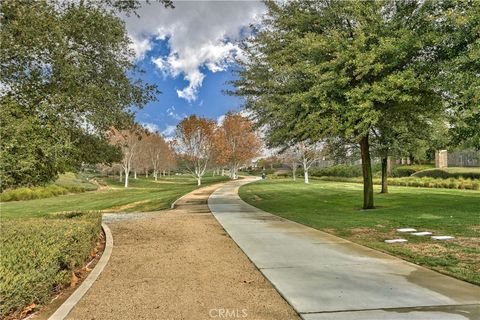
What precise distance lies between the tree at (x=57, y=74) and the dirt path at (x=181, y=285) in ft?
9.07

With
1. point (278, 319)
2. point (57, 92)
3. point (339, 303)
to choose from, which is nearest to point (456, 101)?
point (339, 303)

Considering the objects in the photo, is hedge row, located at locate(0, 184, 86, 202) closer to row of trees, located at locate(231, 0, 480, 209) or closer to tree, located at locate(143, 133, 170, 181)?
tree, located at locate(143, 133, 170, 181)

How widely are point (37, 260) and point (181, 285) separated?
202 cm

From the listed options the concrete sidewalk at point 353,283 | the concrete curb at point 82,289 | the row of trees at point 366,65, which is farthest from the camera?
the row of trees at point 366,65

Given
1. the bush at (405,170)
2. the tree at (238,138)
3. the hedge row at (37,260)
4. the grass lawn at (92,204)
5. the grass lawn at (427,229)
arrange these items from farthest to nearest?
the tree at (238,138), the bush at (405,170), the grass lawn at (92,204), the grass lawn at (427,229), the hedge row at (37,260)

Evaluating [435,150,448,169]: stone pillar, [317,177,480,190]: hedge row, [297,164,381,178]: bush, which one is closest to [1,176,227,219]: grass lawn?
[317,177,480,190]: hedge row

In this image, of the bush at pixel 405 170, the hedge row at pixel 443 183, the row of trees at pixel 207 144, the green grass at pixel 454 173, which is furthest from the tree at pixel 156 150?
the green grass at pixel 454 173

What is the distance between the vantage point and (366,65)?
1244cm

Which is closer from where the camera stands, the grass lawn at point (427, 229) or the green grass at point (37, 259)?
the green grass at point (37, 259)

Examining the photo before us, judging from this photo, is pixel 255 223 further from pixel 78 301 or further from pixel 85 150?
pixel 78 301

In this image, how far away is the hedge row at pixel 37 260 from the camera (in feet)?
13.6

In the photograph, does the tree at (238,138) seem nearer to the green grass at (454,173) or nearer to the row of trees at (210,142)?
the row of trees at (210,142)

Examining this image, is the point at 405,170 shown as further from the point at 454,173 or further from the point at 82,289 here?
the point at 82,289

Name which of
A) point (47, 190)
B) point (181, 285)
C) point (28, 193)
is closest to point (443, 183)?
point (181, 285)
